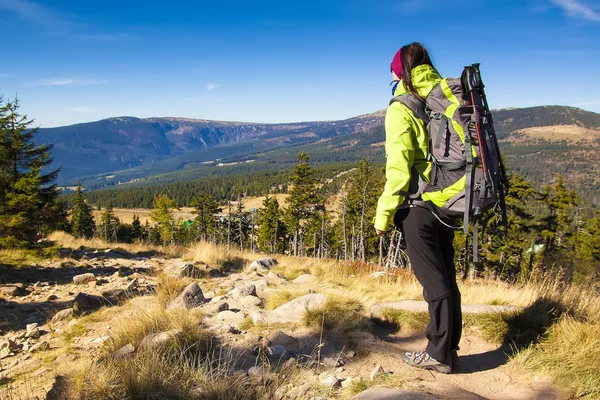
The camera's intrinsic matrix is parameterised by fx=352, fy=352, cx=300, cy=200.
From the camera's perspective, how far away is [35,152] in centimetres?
1448

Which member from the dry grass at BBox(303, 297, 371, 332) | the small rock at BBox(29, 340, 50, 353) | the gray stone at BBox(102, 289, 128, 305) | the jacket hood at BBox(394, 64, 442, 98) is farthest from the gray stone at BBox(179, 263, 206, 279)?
the jacket hood at BBox(394, 64, 442, 98)

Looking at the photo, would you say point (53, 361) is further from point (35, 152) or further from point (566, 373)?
point (35, 152)

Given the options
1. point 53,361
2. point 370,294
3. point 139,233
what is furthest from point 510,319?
point 139,233

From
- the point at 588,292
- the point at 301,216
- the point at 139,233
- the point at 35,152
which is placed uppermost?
the point at 35,152

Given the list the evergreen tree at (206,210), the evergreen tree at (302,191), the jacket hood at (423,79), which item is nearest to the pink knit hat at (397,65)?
the jacket hood at (423,79)

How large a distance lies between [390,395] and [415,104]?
229cm

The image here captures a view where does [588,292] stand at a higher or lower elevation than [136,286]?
higher

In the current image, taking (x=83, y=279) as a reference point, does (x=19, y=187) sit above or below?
above

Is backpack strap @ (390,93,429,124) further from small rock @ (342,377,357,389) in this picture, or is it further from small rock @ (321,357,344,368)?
small rock @ (321,357,344,368)

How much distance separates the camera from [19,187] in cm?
1138

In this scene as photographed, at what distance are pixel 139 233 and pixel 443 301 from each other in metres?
81.2

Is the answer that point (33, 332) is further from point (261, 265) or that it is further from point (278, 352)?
point (261, 265)

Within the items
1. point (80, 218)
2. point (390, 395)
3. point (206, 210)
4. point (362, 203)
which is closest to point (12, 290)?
point (390, 395)

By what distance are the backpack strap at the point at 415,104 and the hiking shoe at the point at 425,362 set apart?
84.5 inches
